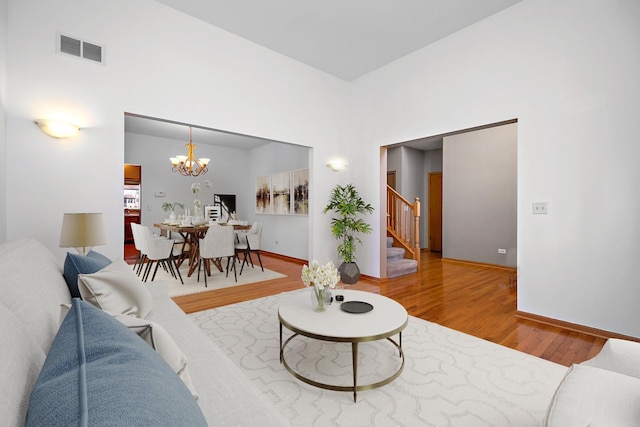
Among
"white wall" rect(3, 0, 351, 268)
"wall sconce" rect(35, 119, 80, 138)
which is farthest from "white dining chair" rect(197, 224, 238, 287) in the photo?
"wall sconce" rect(35, 119, 80, 138)

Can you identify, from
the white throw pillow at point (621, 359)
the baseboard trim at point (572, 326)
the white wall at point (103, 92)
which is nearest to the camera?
the white throw pillow at point (621, 359)

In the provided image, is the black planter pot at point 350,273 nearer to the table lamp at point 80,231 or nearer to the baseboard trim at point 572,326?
the baseboard trim at point 572,326

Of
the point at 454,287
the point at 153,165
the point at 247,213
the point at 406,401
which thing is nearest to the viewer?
the point at 406,401

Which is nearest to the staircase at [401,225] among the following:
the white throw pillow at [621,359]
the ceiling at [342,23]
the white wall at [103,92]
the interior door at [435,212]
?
the interior door at [435,212]

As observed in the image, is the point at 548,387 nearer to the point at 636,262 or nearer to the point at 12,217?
the point at 636,262

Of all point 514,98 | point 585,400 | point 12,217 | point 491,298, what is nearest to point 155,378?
point 585,400

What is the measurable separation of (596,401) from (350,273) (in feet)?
12.1

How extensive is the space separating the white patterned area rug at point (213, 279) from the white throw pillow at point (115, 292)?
2521mm

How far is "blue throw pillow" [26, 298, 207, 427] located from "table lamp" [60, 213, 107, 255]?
211cm

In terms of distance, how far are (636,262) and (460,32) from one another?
3171mm

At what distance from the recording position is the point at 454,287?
443 centimetres

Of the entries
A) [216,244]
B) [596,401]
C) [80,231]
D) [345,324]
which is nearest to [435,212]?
[216,244]

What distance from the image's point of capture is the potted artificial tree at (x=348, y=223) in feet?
15.3

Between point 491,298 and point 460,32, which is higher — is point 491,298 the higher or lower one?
the lower one
